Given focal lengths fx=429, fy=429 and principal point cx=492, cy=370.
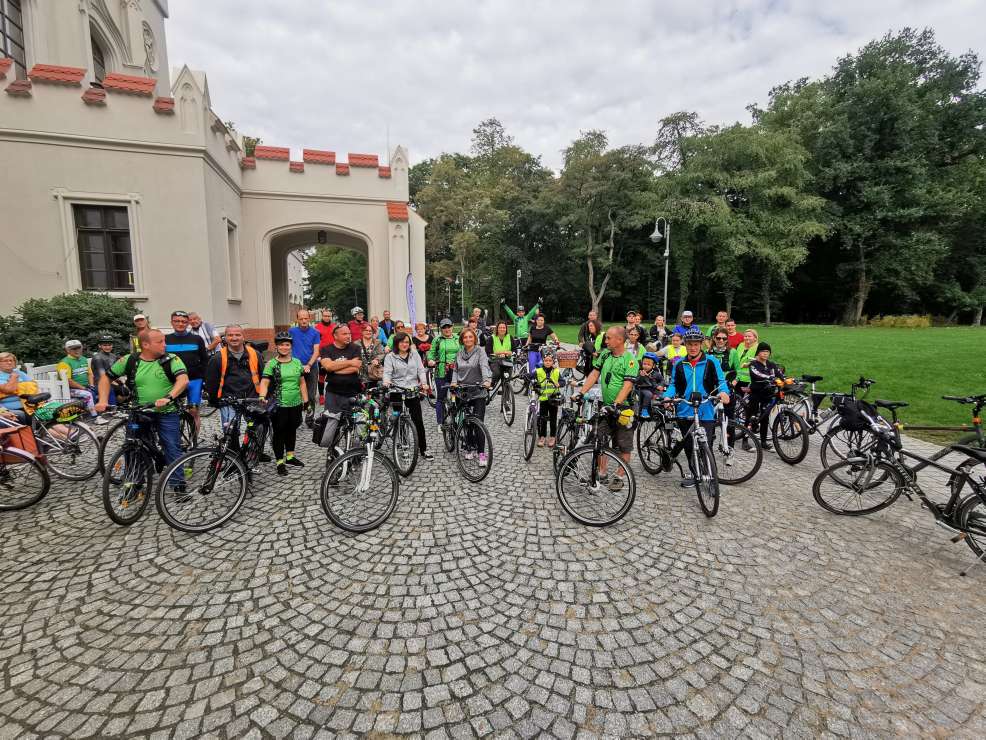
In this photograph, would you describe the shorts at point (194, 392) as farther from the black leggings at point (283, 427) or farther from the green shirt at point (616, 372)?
the green shirt at point (616, 372)

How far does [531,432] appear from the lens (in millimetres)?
6301

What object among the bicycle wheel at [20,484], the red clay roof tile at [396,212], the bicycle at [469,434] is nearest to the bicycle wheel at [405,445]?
the bicycle at [469,434]

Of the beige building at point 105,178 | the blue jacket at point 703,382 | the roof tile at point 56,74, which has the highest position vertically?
the roof tile at point 56,74

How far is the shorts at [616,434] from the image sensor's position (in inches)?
200

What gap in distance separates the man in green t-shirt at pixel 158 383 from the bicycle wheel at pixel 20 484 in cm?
98

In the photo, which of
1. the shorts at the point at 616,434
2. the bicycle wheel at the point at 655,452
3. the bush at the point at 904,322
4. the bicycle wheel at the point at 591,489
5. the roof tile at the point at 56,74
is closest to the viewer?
the bicycle wheel at the point at 591,489

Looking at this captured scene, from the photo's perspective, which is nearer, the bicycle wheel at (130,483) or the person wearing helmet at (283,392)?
the bicycle wheel at (130,483)

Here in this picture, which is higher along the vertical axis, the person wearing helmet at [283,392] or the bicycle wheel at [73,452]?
the person wearing helmet at [283,392]

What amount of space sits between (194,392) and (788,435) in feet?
28.9

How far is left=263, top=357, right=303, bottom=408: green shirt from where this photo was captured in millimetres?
5465

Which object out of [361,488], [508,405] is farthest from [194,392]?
[508,405]

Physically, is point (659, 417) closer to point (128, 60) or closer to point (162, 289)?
point (162, 289)

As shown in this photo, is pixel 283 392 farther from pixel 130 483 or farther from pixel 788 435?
pixel 788 435

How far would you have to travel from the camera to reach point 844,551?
Answer: 3883 mm
